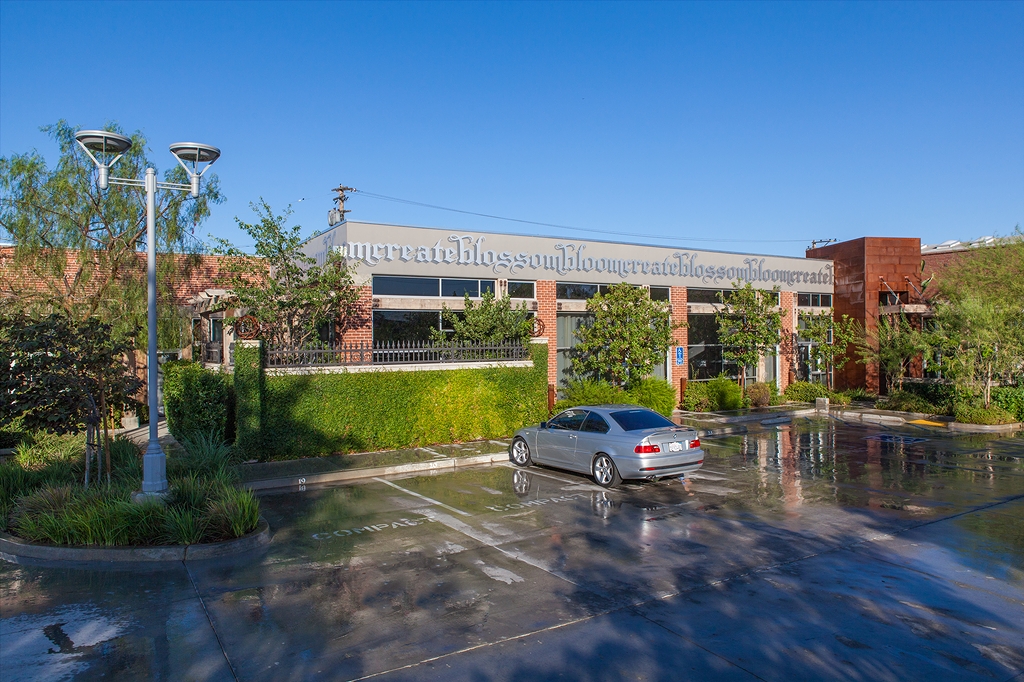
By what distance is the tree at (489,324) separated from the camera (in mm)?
19516

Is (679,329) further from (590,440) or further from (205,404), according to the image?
(205,404)

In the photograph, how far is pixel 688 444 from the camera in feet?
41.4

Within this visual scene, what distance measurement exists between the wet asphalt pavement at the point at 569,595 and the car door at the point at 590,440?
101cm

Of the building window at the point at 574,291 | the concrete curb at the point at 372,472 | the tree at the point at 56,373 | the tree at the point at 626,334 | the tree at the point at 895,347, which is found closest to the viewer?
the tree at the point at 56,373

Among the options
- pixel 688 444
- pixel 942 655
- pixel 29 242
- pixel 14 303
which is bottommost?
pixel 942 655

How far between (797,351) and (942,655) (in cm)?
2600

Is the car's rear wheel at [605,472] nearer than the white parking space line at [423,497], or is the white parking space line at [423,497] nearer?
the white parking space line at [423,497]

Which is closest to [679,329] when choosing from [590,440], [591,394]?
[591,394]

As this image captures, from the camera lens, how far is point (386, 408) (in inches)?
660

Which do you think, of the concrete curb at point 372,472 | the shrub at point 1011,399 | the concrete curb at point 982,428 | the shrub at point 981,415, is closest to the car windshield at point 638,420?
the concrete curb at point 372,472

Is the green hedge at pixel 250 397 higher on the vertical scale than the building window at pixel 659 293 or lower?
lower

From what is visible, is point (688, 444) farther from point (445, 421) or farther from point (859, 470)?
point (445, 421)

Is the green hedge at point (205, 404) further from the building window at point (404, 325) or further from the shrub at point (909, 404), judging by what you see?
the shrub at point (909, 404)

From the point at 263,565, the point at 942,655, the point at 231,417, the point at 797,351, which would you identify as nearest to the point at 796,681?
the point at 942,655
